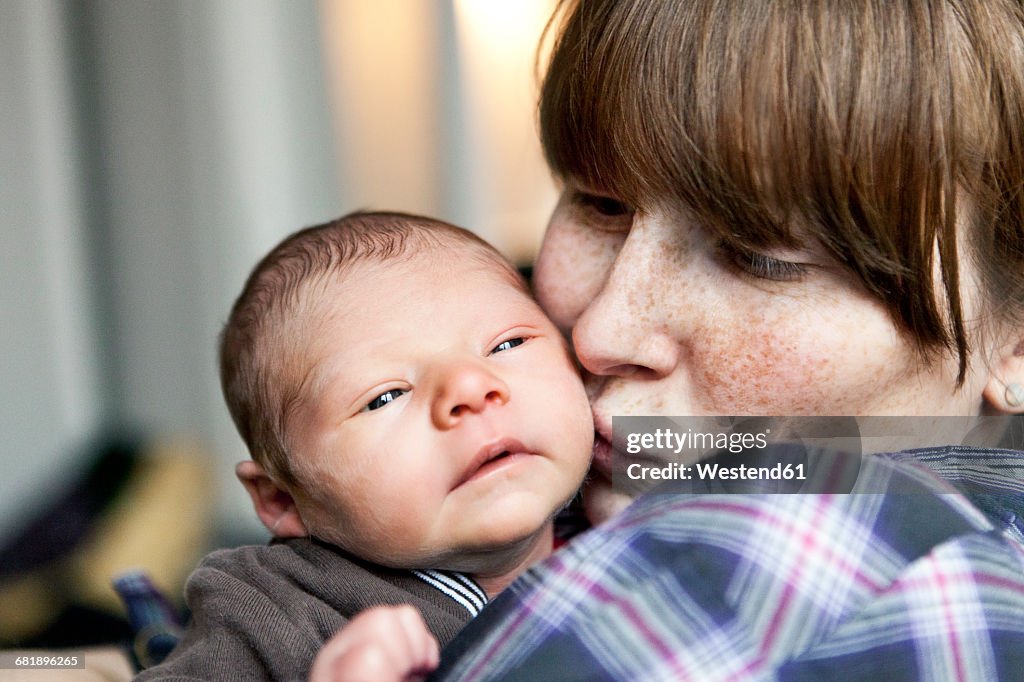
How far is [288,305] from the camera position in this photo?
1112 mm

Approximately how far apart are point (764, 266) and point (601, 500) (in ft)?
1.12

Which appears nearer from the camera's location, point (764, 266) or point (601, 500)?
point (764, 266)

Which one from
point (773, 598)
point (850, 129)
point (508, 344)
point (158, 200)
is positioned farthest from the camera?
point (158, 200)

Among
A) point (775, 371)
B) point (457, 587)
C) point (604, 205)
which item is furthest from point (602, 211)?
point (457, 587)

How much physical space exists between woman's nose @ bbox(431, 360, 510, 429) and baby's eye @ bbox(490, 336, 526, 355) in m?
0.07

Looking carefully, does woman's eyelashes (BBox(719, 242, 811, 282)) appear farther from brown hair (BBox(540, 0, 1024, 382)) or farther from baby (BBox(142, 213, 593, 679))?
baby (BBox(142, 213, 593, 679))

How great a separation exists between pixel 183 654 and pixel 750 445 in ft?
2.00

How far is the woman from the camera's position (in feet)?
2.26

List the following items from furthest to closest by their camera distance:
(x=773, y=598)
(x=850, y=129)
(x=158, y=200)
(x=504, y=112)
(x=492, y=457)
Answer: (x=504, y=112) < (x=158, y=200) < (x=492, y=457) < (x=850, y=129) < (x=773, y=598)

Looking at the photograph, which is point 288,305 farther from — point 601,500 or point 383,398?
point 601,500

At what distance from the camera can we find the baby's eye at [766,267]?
3.07 ft

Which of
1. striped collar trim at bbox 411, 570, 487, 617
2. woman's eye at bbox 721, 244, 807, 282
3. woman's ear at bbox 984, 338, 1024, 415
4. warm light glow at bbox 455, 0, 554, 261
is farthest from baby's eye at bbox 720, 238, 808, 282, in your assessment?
warm light glow at bbox 455, 0, 554, 261

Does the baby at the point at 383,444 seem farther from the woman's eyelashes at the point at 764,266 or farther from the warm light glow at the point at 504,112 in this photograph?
the warm light glow at the point at 504,112

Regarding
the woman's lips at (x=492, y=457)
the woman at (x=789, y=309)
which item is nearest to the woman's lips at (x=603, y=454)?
the woman at (x=789, y=309)
